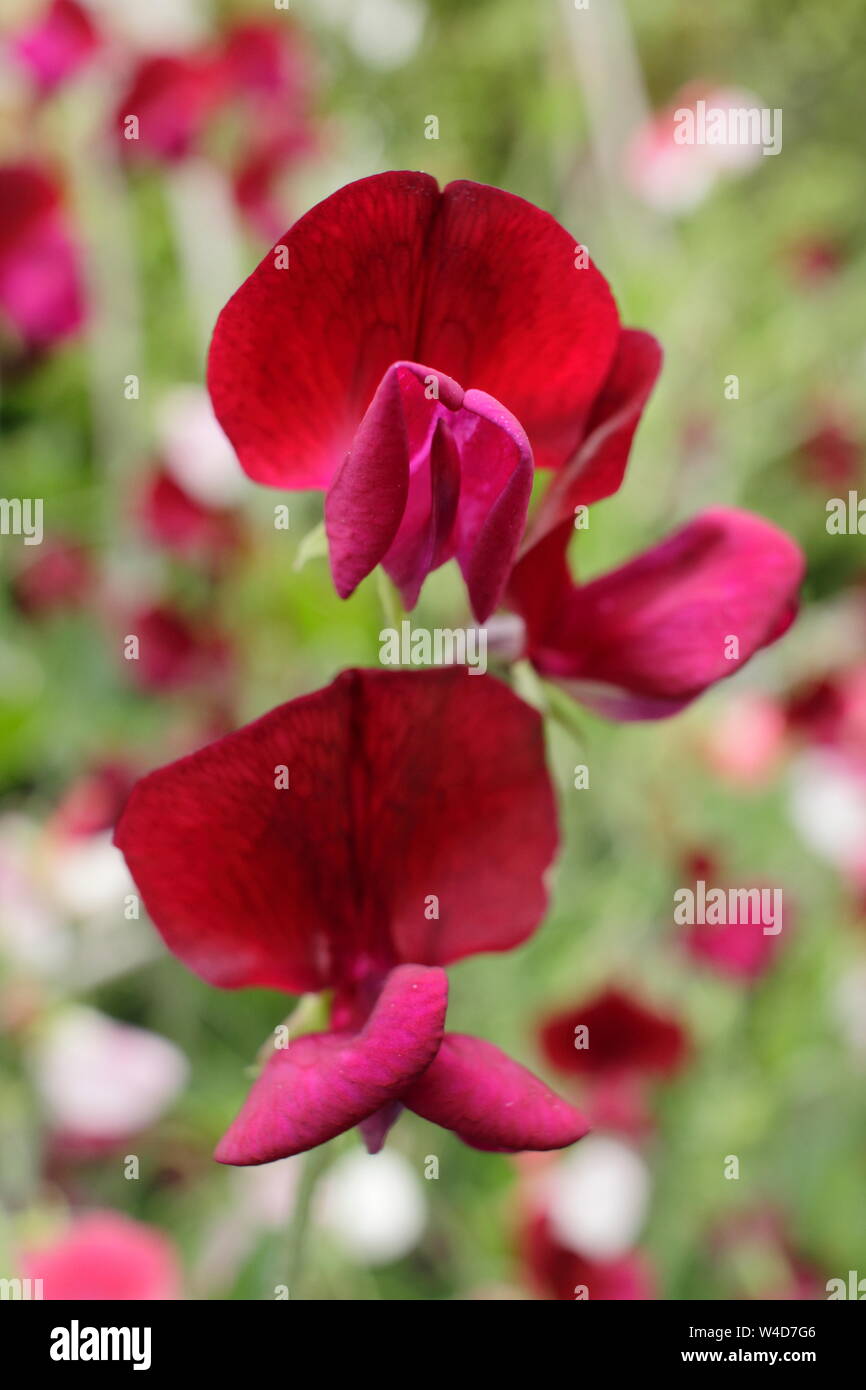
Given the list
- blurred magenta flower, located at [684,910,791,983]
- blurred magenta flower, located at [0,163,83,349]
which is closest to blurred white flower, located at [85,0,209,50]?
blurred magenta flower, located at [0,163,83,349]

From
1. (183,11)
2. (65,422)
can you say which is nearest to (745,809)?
(65,422)

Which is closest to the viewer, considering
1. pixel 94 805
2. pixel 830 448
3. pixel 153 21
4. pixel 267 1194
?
pixel 267 1194

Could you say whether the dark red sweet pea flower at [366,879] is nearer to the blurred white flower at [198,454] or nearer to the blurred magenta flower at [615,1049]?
the blurred magenta flower at [615,1049]

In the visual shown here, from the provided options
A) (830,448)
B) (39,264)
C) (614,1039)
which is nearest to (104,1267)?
(614,1039)

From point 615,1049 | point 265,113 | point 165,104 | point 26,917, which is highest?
point 265,113

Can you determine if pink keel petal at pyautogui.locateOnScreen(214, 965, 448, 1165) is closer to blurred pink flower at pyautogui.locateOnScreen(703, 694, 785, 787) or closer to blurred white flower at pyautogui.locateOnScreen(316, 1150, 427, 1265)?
blurred white flower at pyautogui.locateOnScreen(316, 1150, 427, 1265)

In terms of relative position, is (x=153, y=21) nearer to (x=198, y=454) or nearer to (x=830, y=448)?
(x=198, y=454)
